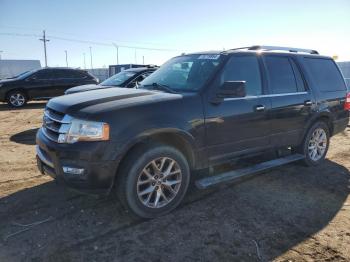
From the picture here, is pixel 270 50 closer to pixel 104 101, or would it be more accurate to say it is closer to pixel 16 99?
pixel 104 101

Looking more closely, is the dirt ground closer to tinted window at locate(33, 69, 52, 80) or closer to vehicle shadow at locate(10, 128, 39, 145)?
vehicle shadow at locate(10, 128, 39, 145)

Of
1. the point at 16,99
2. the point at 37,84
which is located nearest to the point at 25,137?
the point at 16,99

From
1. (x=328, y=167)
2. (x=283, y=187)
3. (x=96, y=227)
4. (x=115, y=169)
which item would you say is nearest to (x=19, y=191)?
(x=96, y=227)

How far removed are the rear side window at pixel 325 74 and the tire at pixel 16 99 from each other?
12102mm

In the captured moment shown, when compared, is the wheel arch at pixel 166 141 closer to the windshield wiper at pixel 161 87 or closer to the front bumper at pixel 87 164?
the front bumper at pixel 87 164

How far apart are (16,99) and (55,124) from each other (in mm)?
11708

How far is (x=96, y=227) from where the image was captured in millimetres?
3762

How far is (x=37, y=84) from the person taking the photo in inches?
572

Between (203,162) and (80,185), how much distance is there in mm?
1552

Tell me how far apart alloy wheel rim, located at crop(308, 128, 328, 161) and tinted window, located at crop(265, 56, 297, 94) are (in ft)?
3.63

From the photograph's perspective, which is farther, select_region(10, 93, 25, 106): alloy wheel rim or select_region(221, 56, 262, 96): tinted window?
select_region(10, 93, 25, 106): alloy wheel rim

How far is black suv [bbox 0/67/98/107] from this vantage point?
555 inches

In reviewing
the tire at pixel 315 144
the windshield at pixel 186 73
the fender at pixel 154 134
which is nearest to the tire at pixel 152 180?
the fender at pixel 154 134

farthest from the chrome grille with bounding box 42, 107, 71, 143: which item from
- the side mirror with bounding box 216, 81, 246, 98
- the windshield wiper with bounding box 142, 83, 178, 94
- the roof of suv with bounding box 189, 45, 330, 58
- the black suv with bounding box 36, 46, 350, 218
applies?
the roof of suv with bounding box 189, 45, 330, 58
